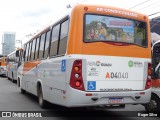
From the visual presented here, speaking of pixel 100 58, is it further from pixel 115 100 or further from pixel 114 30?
pixel 115 100

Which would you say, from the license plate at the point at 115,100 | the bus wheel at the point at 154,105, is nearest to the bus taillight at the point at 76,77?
the license plate at the point at 115,100

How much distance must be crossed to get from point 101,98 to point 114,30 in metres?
1.85

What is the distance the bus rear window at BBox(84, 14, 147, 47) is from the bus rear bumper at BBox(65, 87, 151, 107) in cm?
136

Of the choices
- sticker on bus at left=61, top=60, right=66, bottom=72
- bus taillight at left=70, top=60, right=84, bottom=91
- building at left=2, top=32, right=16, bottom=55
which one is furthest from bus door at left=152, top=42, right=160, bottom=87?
building at left=2, top=32, right=16, bottom=55

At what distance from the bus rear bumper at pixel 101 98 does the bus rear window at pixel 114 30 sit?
4.45ft

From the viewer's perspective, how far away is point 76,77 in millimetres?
7797

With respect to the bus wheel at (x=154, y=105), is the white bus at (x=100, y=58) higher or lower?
higher

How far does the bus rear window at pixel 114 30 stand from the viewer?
8164mm

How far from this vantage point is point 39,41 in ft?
39.8

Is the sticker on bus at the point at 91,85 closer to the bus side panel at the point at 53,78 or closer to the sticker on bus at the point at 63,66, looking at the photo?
the bus side panel at the point at 53,78

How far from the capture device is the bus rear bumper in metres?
7.74

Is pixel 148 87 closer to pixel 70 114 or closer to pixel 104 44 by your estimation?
pixel 104 44

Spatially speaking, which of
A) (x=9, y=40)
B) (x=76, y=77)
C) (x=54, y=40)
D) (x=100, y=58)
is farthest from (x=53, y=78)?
(x=9, y=40)

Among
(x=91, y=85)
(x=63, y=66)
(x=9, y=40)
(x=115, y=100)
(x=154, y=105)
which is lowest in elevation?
(x=154, y=105)
